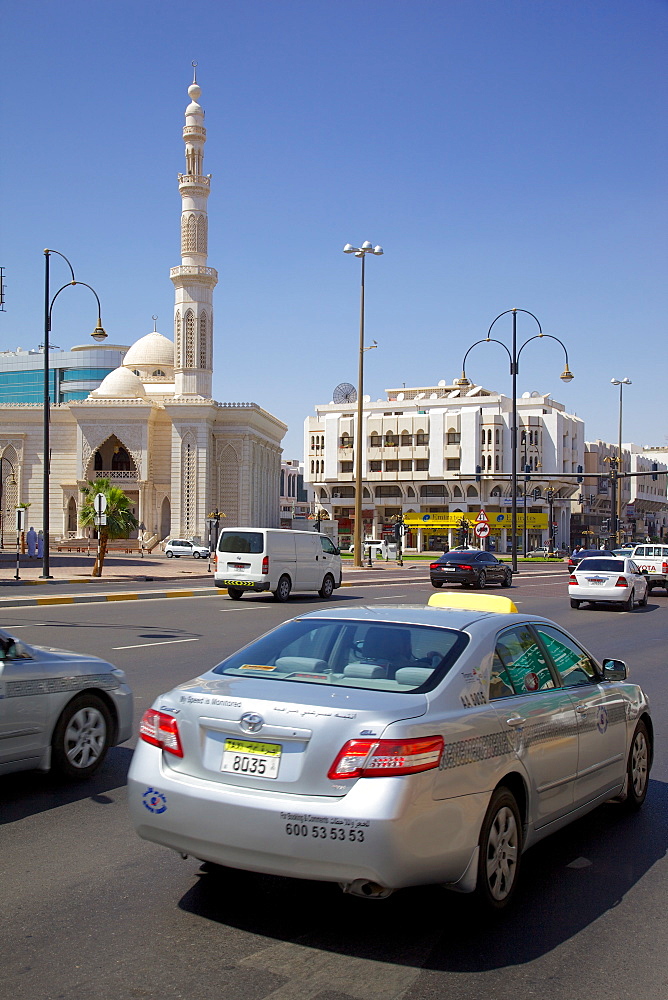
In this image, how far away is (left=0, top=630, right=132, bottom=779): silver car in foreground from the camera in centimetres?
645

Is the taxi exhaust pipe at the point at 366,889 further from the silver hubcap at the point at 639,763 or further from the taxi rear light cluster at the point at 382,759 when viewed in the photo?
the silver hubcap at the point at 639,763

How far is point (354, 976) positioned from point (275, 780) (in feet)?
2.77

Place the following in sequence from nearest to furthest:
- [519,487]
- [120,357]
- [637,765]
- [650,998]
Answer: [650,998], [637,765], [519,487], [120,357]

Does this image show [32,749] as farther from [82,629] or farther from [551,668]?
[82,629]

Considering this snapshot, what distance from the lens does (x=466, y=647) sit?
4867 mm

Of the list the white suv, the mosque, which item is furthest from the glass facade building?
the white suv

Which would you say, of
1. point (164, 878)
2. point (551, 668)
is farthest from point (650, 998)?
point (164, 878)

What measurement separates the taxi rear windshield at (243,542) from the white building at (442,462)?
70044 mm

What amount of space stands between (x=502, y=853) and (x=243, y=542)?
20.9 meters

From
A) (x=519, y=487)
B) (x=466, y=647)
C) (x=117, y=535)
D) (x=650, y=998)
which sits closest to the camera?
(x=650, y=998)

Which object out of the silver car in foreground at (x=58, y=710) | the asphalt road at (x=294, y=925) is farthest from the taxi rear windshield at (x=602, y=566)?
the silver car in foreground at (x=58, y=710)

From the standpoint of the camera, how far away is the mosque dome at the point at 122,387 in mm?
85150

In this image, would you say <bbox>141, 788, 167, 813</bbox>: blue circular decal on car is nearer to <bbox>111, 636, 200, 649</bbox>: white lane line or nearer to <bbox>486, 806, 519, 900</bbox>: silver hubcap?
<bbox>486, 806, 519, 900</bbox>: silver hubcap

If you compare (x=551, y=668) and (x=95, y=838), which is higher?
(x=551, y=668)
